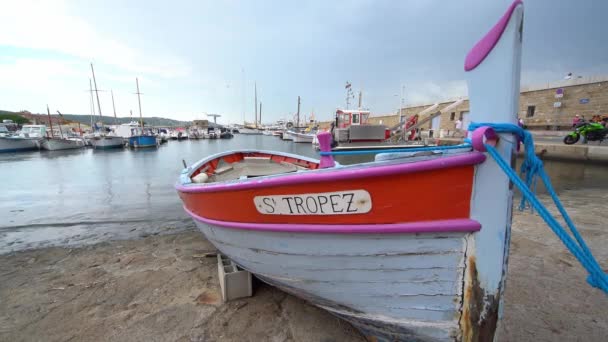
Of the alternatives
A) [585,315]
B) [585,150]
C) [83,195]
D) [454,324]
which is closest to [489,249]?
[454,324]

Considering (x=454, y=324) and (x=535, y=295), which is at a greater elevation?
(x=454, y=324)

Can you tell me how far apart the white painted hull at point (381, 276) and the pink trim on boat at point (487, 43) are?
1.08 metres

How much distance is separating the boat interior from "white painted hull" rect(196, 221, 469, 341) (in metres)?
2.10

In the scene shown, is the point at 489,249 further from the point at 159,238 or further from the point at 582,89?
the point at 582,89

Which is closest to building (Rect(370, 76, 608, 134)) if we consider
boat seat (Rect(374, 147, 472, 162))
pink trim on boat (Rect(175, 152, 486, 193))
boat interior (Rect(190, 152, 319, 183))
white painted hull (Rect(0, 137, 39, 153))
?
boat interior (Rect(190, 152, 319, 183))

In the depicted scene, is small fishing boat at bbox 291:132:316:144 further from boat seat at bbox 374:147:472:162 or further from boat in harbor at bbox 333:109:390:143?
boat seat at bbox 374:147:472:162

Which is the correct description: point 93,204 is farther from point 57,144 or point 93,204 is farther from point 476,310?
point 57,144

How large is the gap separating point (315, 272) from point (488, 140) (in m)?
1.57

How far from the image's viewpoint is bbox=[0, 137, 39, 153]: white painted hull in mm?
28048

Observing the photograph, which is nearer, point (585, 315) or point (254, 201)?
point (254, 201)

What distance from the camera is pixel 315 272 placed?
222 cm

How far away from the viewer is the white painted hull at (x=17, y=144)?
28048 millimetres

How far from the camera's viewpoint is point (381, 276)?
193cm

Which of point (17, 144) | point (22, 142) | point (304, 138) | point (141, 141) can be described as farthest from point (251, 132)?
point (17, 144)
